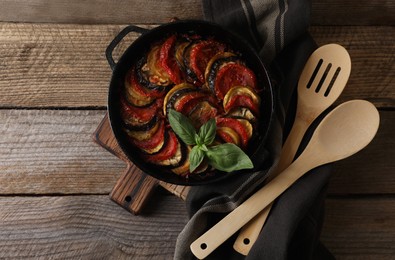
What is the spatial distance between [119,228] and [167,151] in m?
0.38

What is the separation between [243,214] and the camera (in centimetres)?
141

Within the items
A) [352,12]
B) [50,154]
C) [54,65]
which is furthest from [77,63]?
[352,12]

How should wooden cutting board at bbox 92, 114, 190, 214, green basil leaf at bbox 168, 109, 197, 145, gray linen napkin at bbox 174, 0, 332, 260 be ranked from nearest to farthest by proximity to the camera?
green basil leaf at bbox 168, 109, 197, 145, gray linen napkin at bbox 174, 0, 332, 260, wooden cutting board at bbox 92, 114, 190, 214

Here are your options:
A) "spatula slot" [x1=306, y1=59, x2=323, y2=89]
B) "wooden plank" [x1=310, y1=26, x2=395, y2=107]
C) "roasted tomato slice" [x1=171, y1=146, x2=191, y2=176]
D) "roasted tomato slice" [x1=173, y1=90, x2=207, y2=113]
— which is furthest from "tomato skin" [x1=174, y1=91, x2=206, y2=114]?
"wooden plank" [x1=310, y1=26, x2=395, y2=107]

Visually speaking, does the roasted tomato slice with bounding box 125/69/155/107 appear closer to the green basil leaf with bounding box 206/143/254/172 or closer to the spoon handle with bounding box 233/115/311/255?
the green basil leaf with bounding box 206/143/254/172

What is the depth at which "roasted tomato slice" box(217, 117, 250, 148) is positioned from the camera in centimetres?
132

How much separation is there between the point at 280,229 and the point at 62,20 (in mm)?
915

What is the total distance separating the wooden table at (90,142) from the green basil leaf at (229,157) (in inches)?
14.2

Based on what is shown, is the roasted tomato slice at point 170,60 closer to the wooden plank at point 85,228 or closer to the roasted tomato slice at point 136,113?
the roasted tomato slice at point 136,113

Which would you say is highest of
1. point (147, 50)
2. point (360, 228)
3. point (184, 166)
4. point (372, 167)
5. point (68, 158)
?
point (147, 50)

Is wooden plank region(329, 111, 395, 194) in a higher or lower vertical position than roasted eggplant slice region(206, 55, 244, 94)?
lower

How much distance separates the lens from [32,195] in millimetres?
1608

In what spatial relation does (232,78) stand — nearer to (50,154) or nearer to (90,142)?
(90,142)

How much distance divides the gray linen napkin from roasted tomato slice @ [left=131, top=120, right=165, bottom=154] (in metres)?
0.19
